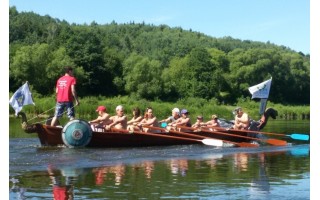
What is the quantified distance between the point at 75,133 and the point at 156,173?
5.04 metres

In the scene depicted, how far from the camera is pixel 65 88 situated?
17.4 m

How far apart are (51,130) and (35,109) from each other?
2383cm

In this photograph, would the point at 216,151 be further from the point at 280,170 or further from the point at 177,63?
the point at 177,63

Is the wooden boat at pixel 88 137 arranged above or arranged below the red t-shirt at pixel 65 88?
below

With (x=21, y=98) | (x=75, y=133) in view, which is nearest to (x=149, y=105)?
(x=75, y=133)

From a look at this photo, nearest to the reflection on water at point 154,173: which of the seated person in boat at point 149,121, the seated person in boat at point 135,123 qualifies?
the seated person in boat at point 135,123

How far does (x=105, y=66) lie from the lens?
76.9m

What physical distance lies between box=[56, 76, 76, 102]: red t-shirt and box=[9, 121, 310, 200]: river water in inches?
61.2

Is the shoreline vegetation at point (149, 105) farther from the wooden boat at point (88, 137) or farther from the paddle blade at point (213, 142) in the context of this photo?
the paddle blade at point (213, 142)

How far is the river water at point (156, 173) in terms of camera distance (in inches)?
410

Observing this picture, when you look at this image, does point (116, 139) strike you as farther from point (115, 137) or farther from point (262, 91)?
point (262, 91)
